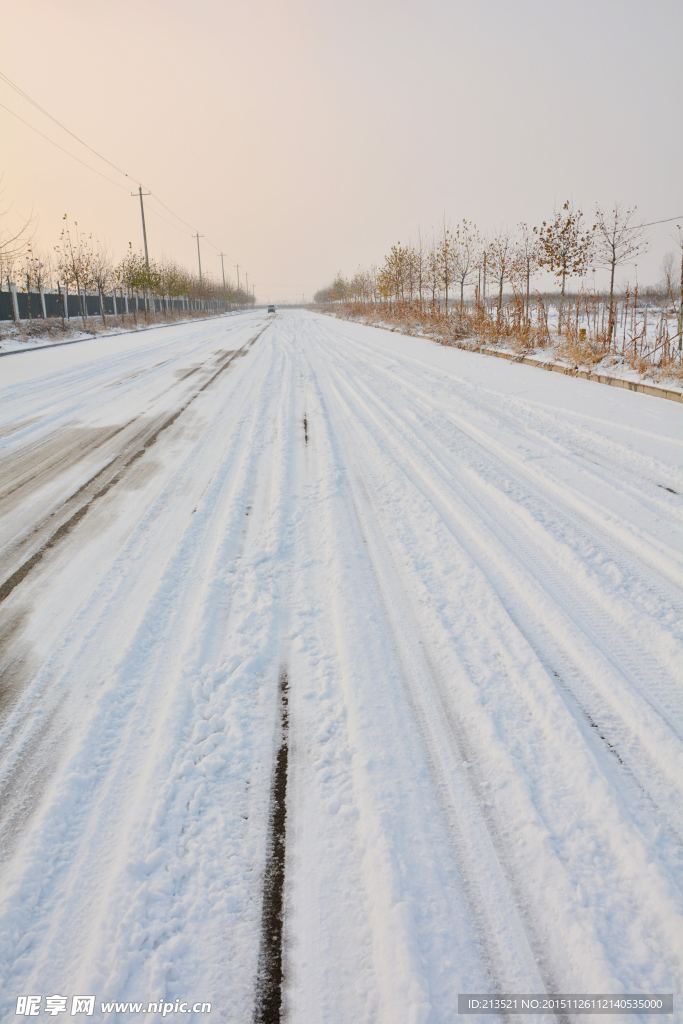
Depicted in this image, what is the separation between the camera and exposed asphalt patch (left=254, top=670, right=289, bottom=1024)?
1461 millimetres

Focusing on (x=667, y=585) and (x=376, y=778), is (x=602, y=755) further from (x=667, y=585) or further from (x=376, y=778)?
(x=667, y=585)

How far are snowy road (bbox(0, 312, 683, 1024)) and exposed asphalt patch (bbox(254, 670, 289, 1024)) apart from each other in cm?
2

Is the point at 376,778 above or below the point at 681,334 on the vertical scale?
below

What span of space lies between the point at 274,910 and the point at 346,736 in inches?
28.7

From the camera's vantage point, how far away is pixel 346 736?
7.57 ft

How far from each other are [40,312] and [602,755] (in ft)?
114

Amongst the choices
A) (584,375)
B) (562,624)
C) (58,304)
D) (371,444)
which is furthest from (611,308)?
(58,304)

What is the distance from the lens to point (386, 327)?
1154 inches

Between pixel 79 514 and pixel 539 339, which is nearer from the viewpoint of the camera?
pixel 79 514

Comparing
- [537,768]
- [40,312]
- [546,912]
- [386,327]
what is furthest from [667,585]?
[40,312]

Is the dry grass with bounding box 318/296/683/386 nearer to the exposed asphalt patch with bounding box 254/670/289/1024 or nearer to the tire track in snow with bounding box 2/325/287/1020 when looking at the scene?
the tire track in snow with bounding box 2/325/287/1020

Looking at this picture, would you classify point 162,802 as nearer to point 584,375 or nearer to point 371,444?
point 371,444

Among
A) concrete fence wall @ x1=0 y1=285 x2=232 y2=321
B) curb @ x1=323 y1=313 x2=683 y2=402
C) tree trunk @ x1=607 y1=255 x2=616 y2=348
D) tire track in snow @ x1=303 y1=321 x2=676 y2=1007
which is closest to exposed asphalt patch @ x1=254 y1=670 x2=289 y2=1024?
tire track in snow @ x1=303 y1=321 x2=676 y2=1007

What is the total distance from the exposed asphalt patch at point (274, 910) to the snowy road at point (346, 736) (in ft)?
0.06
